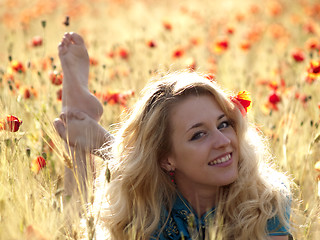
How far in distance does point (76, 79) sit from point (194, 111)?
0.97m

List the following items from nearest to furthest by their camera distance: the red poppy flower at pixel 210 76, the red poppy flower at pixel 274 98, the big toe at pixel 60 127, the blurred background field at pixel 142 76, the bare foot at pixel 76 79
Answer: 1. the blurred background field at pixel 142 76
2. the red poppy flower at pixel 210 76
3. the big toe at pixel 60 127
4. the bare foot at pixel 76 79
5. the red poppy flower at pixel 274 98

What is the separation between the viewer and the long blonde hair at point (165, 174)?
206 centimetres

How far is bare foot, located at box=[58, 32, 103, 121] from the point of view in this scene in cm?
271

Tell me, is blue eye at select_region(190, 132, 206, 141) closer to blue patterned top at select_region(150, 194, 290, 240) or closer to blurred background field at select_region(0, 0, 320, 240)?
blue patterned top at select_region(150, 194, 290, 240)

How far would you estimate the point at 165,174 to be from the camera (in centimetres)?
223

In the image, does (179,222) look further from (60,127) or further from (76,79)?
(76,79)

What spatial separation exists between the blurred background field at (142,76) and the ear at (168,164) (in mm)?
363

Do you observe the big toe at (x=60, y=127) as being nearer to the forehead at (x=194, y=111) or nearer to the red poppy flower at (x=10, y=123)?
the red poppy flower at (x=10, y=123)

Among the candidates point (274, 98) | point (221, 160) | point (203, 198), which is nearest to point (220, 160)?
point (221, 160)

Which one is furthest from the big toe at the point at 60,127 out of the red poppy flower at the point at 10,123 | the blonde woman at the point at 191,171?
the red poppy flower at the point at 10,123

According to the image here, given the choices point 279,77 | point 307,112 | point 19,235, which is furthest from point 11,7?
point 19,235

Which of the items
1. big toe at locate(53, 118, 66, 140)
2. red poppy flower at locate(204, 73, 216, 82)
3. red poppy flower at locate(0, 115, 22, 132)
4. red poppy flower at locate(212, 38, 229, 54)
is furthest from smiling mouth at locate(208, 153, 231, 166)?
red poppy flower at locate(212, 38, 229, 54)

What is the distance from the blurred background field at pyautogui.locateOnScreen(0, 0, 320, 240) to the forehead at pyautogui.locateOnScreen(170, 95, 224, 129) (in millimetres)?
370

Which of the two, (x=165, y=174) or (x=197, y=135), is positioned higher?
(x=197, y=135)
